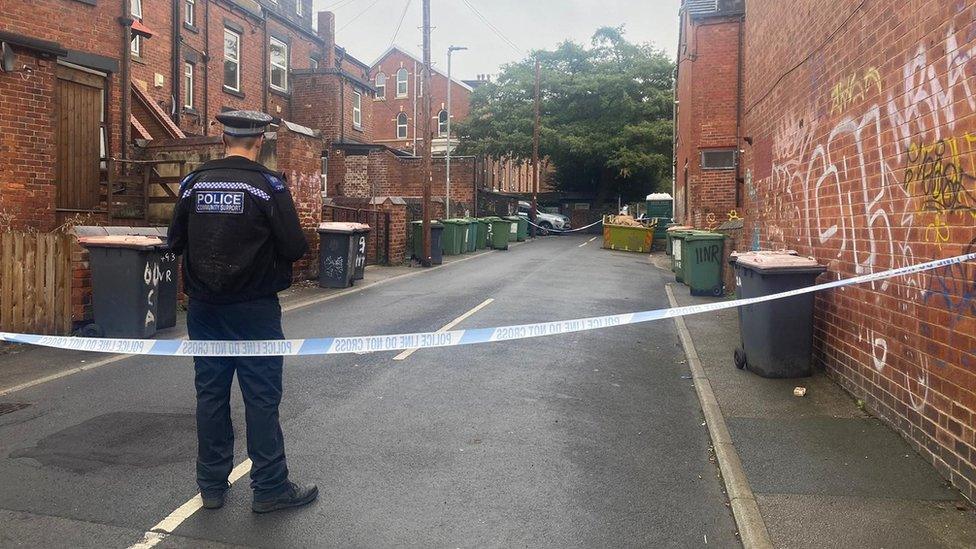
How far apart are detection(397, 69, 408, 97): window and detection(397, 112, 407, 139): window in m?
1.56

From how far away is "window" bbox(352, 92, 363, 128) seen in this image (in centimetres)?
2938

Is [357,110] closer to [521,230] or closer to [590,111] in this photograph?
[521,230]

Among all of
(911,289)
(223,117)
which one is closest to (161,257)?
(223,117)

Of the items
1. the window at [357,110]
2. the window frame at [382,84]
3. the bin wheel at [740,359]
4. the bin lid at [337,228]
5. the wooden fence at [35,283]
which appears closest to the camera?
the bin wheel at [740,359]

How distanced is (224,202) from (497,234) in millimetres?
22867

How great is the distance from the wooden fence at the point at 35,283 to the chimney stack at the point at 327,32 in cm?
2237

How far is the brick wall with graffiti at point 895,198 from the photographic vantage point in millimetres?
4141

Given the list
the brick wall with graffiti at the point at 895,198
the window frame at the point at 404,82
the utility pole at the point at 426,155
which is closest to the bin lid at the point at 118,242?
the brick wall with graffiti at the point at 895,198

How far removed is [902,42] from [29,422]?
686 cm

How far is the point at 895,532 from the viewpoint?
3627mm

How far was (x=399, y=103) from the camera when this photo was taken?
54.1m

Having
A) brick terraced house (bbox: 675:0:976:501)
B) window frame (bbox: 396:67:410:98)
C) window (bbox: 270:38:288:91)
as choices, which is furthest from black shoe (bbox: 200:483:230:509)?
window frame (bbox: 396:67:410:98)

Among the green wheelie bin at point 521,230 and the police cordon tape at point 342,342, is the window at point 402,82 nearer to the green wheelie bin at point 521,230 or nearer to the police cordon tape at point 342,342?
the green wheelie bin at point 521,230

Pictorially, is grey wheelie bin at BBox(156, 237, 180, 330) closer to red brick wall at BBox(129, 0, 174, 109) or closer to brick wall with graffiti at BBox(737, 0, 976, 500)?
brick wall with graffiti at BBox(737, 0, 976, 500)
